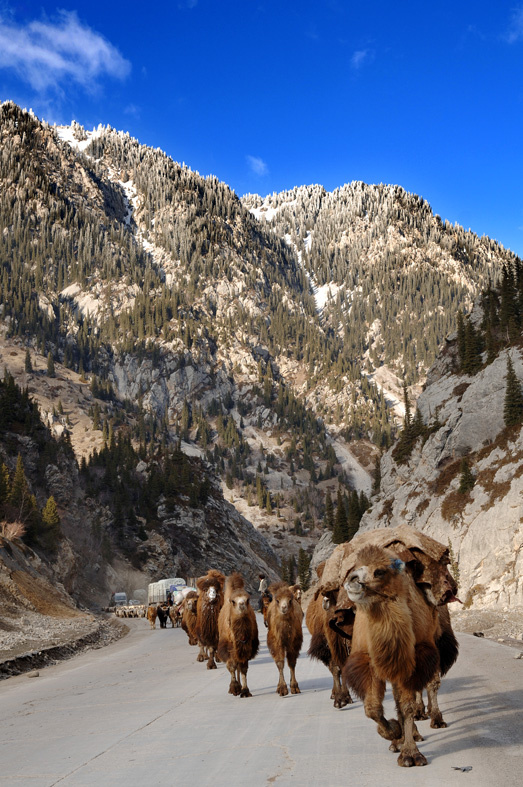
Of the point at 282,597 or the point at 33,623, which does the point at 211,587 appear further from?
the point at 33,623

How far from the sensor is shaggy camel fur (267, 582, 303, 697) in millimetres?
11938

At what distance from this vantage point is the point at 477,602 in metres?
37.7

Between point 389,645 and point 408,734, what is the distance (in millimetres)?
997

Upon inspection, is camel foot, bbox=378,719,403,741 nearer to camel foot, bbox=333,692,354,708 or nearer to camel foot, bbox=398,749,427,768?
camel foot, bbox=398,749,427,768

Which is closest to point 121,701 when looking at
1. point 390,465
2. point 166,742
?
point 166,742

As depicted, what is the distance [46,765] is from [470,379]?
2943 inches

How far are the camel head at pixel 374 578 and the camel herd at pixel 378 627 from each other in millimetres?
10

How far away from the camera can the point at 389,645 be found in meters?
6.48

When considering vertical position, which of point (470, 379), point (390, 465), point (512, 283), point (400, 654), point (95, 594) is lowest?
point (95, 594)

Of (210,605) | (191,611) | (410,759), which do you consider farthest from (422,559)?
(191,611)

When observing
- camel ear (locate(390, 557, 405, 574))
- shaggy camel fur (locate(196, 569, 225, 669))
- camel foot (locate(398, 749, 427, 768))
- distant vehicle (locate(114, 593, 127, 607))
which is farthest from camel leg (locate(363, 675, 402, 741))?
distant vehicle (locate(114, 593, 127, 607))

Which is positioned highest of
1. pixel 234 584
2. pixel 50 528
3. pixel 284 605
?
pixel 50 528

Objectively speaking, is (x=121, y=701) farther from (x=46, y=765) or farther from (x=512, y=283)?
(x=512, y=283)

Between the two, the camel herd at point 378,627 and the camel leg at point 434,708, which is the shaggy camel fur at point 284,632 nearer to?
the camel herd at point 378,627
